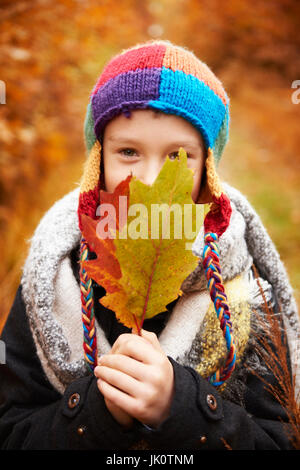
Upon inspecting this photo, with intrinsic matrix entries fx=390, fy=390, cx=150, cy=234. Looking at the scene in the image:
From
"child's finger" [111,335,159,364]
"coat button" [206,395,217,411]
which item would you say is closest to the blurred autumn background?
"child's finger" [111,335,159,364]

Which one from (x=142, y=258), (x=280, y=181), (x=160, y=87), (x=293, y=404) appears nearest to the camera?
(x=142, y=258)

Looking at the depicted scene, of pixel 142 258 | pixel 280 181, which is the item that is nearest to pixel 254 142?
pixel 280 181

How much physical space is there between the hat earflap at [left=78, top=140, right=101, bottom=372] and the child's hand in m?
0.16

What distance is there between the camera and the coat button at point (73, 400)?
2.94ft

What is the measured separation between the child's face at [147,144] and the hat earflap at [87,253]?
6 centimetres

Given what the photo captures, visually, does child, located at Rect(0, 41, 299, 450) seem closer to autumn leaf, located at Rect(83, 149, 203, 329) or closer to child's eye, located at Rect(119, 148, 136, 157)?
child's eye, located at Rect(119, 148, 136, 157)

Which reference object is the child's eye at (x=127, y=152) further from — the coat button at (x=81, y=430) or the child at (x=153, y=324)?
the coat button at (x=81, y=430)

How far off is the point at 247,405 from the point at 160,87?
35.8 inches

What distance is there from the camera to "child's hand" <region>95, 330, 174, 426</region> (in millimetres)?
750

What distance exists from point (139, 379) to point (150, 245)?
0.27m

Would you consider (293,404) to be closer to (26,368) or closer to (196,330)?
(196,330)

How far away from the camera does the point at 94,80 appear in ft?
14.4

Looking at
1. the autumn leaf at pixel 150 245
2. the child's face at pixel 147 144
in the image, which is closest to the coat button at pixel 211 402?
the autumn leaf at pixel 150 245

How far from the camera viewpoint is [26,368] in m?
1.19
